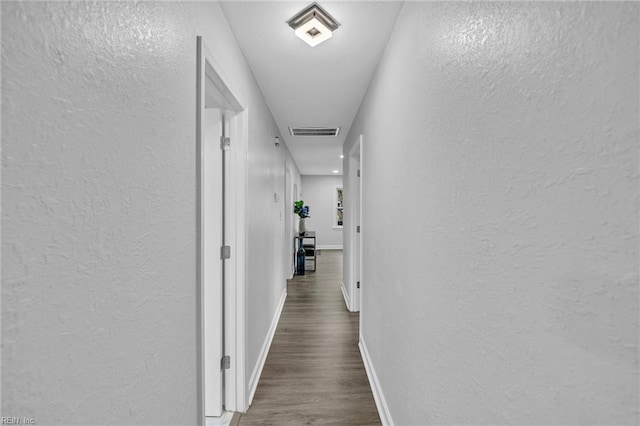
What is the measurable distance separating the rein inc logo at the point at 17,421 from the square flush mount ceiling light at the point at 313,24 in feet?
5.79

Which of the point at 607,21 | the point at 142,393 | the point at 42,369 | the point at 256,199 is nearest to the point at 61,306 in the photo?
the point at 42,369

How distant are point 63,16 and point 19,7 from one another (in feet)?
0.30

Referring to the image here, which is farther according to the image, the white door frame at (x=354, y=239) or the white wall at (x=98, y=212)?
the white door frame at (x=354, y=239)

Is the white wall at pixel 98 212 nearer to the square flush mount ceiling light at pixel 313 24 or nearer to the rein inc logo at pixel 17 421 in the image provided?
the rein inc logo at pixel 17 421

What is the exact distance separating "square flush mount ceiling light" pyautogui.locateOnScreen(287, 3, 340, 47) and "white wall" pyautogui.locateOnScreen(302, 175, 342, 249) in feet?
27.2

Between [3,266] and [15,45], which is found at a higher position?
[15,45]

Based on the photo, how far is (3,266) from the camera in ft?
1.59

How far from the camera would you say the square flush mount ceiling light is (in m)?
1.60

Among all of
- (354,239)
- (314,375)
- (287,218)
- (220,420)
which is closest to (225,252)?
(220,420)

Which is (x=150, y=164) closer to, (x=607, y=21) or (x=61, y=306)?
(x=61, y=306)

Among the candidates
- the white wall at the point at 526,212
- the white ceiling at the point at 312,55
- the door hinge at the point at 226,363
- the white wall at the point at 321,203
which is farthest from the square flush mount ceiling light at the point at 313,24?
the white wall at the point at 321,203

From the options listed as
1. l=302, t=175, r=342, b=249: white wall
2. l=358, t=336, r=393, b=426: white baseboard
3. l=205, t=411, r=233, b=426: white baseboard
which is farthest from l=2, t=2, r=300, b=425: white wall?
l=302, t=175, r=342, b=249: white wall

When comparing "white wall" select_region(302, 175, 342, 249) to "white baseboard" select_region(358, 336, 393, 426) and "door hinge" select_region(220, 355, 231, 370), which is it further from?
"door hinge" select_region(220, 355, 231, 370)

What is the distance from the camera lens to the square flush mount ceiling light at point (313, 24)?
1.60 meters
